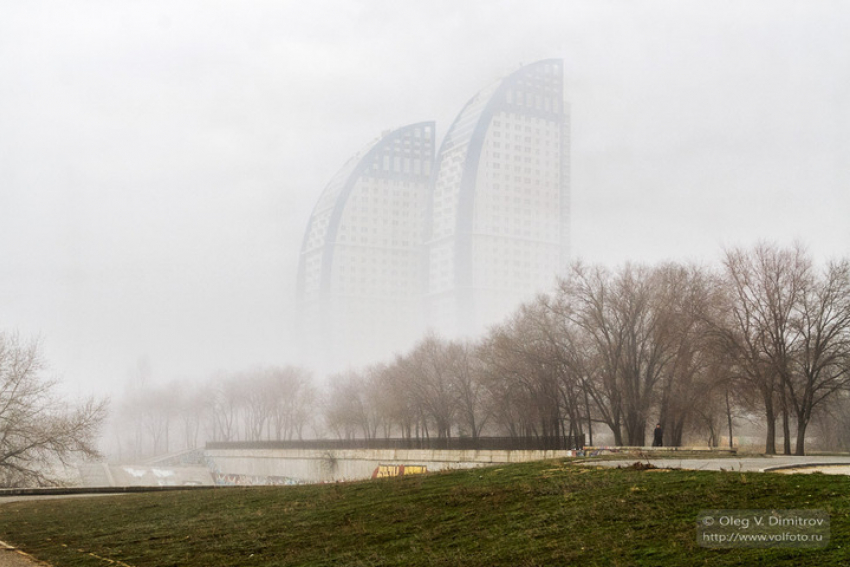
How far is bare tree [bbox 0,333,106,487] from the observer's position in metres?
44.2

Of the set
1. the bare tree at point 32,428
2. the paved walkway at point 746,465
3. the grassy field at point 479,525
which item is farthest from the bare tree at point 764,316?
the bare tree at point 32,428

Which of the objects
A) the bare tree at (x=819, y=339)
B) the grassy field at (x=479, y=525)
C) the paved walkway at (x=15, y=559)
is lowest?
the paved walkway at (x=15, y=559)

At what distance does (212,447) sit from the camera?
365ft

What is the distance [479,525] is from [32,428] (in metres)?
Answer: 39.5

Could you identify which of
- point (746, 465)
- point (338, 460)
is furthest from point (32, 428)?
point (746, 465)

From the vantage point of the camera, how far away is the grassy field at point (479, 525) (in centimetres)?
934

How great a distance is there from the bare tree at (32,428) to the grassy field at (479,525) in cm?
2666

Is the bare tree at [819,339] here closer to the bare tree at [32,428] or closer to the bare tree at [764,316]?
the bare tree at [764,316]

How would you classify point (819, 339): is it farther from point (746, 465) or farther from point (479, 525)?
point (479, 525)

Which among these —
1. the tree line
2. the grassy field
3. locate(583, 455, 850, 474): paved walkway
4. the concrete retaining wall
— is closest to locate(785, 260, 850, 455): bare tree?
the tree line

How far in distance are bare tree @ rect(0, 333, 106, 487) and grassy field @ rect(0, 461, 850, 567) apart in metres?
26.7

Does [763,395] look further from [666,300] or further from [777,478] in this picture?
[777,478]

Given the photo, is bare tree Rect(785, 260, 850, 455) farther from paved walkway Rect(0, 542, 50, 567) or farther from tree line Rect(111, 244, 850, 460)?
paved walkway Rect(0, 542, 50, 567)

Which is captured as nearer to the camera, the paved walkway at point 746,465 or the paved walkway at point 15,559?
the paved walkway at point 15,559
